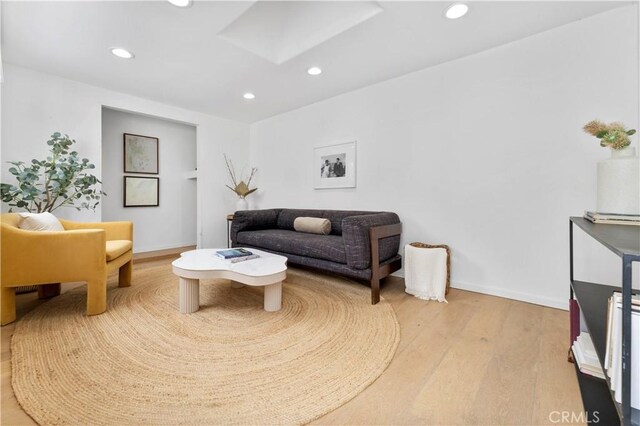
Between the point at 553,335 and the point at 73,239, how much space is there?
3.29 m

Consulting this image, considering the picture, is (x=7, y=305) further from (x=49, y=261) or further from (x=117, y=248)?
(x=117, y=248)

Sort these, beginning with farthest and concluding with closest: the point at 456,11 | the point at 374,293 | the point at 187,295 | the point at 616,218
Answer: the point at 374,293, the point at 187,295, the point at 456,11, the point at 616,218

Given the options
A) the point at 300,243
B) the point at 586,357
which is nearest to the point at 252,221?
the point at 300,243

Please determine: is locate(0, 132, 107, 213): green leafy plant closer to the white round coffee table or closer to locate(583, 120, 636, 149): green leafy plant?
the white round coffee table

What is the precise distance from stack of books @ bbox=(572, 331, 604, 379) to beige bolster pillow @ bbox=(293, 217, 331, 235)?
224 cm

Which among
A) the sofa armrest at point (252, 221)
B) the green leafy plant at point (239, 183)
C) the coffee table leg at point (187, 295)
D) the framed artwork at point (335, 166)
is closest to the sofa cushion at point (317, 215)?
the sofa armrest at point (252, 221)

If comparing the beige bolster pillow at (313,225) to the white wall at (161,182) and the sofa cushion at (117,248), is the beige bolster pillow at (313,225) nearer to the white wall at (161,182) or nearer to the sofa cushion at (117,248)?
the sofa cushion at (117,248)

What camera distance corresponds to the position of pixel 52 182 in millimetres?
2652

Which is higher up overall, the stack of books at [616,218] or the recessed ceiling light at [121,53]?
the recessed ceiling light at [121,53]

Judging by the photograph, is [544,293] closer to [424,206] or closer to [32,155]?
[424,206]

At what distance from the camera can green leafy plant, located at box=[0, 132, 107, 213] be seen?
243 centimetres

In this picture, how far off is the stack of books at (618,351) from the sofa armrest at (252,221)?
10.6 feet

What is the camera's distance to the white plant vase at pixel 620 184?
4.23 feet

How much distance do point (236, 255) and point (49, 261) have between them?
1.23m
